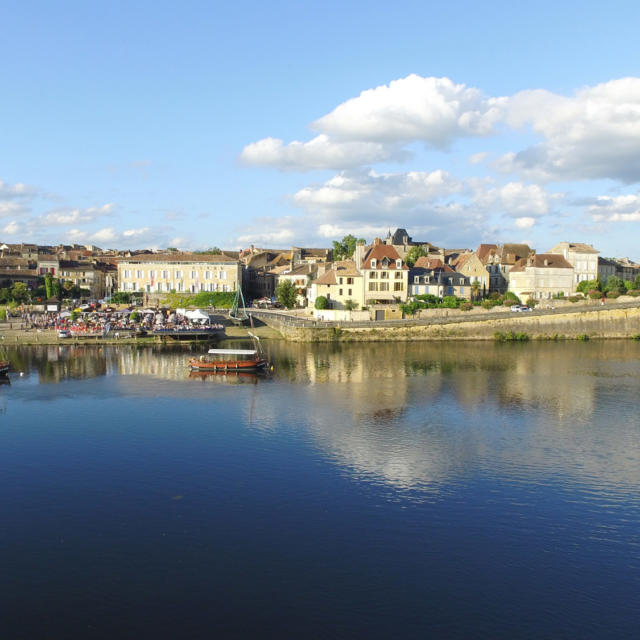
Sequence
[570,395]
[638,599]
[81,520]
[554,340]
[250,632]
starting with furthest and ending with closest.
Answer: [554,340] < [570,395] < [81,520] < [638,599] < [250,632]

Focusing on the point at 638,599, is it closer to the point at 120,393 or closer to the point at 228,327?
the point at 120,393

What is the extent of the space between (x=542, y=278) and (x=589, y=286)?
21.2 feet

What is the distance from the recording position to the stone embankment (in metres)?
70.2

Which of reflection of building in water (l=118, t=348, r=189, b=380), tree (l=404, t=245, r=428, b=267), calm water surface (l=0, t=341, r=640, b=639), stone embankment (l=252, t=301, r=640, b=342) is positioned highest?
tree (l=404, t=245, r=428, b=267)

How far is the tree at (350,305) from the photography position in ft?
251

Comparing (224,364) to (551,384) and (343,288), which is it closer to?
(551,384)

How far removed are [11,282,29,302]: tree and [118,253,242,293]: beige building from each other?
44.8 feet

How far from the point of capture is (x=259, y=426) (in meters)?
33.0

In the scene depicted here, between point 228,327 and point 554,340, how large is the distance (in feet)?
129

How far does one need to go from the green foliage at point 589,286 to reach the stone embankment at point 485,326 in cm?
766

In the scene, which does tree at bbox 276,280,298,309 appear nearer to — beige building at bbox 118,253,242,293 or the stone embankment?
beige building at bbox 118,253,242,293

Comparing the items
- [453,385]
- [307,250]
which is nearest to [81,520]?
[453,385]

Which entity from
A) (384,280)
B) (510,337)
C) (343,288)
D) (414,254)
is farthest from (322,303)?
(414,254)

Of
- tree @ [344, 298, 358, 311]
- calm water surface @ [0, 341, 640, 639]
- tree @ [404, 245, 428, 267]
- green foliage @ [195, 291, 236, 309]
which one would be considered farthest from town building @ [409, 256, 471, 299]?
calm water surface @ [0, 341, 640, 639]
